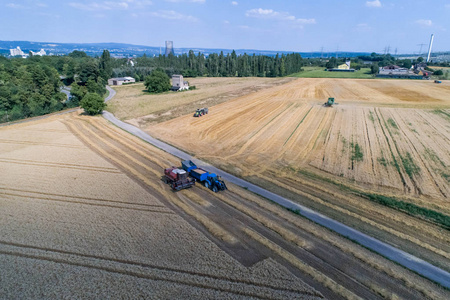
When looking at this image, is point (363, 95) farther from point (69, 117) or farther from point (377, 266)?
point (69, 117)

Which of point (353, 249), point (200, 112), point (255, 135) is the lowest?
point (353, 249)

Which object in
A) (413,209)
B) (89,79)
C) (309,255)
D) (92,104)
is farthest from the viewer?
(89,79)

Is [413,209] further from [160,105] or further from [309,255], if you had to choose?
[160,105]

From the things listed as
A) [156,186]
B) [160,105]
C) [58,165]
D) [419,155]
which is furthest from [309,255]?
[160,105]

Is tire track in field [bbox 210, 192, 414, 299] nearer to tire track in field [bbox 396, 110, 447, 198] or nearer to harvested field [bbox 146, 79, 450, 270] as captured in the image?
harvested field [bbox 146, 79, 450, 270]

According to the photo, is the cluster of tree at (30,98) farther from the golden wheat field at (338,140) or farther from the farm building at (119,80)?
the farm building at (119,80)

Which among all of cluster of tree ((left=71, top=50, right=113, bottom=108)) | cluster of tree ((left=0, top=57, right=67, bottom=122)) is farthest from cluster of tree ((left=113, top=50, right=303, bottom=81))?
cluster of tree ((left=0, top=57, right=67, bottom=122))

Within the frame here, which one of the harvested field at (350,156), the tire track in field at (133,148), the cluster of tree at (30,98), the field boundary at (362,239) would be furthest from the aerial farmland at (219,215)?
the cluster of tree at (30,98)
